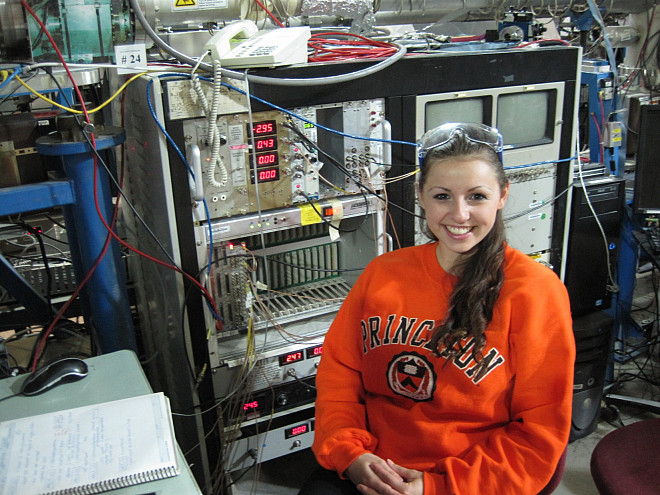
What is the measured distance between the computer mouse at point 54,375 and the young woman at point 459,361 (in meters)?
0.58

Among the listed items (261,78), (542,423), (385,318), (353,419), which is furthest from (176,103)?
(542,423)

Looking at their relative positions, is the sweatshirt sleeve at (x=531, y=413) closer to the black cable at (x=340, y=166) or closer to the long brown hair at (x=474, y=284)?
the long brown hair at (x=474, y=284)

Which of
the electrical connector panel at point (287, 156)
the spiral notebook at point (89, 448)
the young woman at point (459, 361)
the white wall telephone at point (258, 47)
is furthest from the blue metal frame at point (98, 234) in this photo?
the young woman at point (459, 361)

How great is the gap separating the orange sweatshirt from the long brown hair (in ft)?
0.07

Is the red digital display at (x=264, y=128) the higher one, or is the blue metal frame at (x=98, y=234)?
the red digital display at (x=264, y=128)

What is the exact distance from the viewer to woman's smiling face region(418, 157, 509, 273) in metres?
1.32

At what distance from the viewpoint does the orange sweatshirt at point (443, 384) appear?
4.16 feet

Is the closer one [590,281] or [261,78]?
[261,78]

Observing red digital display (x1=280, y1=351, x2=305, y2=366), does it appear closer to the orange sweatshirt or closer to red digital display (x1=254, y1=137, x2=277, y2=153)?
the orange sweatshirt

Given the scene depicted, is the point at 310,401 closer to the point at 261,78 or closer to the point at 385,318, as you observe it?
the point at 385,318

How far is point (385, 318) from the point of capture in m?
1.44

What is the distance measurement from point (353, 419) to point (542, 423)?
0.45 metres

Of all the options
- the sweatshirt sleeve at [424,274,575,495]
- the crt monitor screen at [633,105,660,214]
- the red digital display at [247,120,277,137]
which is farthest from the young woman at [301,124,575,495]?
the crt monitor screen at [633,105,660,214]

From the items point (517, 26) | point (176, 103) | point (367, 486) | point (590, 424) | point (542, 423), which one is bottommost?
point (590, 424)
